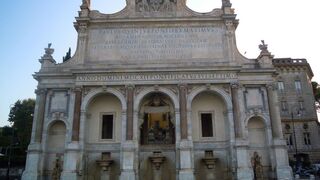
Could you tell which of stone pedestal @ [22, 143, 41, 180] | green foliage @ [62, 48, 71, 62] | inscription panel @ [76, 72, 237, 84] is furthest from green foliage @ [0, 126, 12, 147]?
inscription panel @ [76, 72, 237, 84]

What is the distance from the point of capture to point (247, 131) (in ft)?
84.2

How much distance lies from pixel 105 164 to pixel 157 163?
3999mm

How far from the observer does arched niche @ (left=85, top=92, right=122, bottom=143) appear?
26.4m

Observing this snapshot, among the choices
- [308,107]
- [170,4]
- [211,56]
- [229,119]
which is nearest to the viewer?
[229,119]

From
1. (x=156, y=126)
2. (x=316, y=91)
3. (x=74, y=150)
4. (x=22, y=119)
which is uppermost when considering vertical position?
(x=316, y=91)

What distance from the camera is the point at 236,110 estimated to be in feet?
83.5

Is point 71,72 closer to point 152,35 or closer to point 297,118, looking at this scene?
point 152,35

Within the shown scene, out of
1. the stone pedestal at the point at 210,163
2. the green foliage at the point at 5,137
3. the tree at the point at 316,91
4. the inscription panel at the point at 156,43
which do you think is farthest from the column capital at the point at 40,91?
the tree at the point at 316,91

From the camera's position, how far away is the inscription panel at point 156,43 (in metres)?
27.6

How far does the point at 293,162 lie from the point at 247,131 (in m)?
19.5

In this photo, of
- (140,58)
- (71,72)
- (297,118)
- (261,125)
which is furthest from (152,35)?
(297,118)

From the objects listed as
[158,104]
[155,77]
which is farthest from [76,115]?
[155,77]

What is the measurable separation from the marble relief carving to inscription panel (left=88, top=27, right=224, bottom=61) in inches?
73.1

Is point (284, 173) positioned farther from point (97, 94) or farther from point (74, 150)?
point (74, 150)
